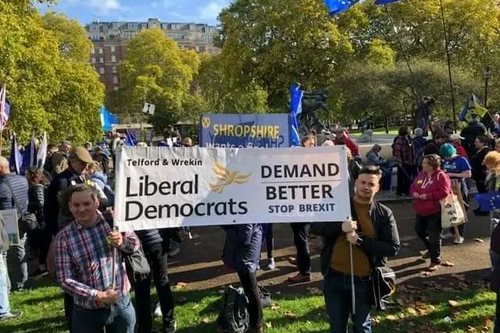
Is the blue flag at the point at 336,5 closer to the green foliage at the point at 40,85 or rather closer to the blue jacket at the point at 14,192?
the blue jacket at the point at 14,192

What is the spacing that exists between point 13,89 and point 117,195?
1624 centimetres

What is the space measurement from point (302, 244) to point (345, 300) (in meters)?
2.45

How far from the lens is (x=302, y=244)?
6133 millimetres

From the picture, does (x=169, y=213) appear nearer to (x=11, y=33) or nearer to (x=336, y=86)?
(x=11, y=33)

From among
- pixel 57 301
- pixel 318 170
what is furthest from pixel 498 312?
pixel 57 301

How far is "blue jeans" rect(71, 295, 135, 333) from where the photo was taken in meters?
3.17

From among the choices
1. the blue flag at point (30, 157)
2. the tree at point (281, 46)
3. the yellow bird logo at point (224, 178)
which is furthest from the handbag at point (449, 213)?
the tree at point (281, 46)

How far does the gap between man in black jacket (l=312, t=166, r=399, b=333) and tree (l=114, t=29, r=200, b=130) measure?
54.0 metres

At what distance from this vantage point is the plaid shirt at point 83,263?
3.10m

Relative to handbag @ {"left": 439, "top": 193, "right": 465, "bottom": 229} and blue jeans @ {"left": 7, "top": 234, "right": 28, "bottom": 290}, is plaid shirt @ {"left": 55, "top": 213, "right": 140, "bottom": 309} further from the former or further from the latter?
handbag @ {"left": 439, "top": 193, "right": 465, "bottom": 229}

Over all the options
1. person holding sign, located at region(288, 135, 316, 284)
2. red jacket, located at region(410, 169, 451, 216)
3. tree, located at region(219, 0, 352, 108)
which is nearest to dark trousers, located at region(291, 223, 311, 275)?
person holding sign, located at region(288, 135, 316, 284)

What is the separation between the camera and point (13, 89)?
17.6m

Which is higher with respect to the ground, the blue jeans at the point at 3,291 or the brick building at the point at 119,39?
the brick building at the point at 119,39

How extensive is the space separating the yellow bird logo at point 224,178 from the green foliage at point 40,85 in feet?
44.0
